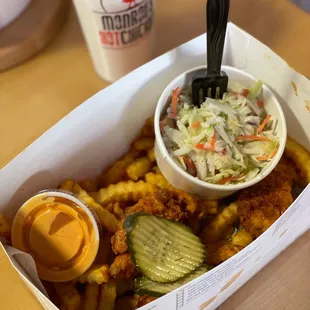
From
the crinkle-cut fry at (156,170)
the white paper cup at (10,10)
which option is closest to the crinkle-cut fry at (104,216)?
the crinkle-cut fry at (156,170)

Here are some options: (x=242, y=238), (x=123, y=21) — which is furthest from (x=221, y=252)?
(x=123, y=21)

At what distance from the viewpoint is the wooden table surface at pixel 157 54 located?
80 centimetres

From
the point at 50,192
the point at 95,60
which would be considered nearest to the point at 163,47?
the point at 95,60

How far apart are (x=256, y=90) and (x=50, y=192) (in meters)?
0.38

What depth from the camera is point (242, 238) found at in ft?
2.53

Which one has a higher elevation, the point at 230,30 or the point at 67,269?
the point at 230,30

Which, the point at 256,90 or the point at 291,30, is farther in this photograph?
the point at 291,30

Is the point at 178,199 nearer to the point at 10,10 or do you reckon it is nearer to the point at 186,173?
the point at 186,173

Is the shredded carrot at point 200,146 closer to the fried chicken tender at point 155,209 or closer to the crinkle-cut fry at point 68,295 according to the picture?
the fried chicken tender at point 155,209

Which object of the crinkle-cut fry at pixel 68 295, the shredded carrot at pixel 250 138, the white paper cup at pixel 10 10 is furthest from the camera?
the white paper cup at pixel 10 10

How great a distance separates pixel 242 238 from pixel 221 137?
6.4 inches

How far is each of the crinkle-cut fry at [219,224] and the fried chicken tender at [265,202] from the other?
0.05 feet

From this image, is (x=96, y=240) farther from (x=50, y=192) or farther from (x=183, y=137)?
(x=183, y=137)

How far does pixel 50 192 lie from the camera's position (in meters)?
0.76
